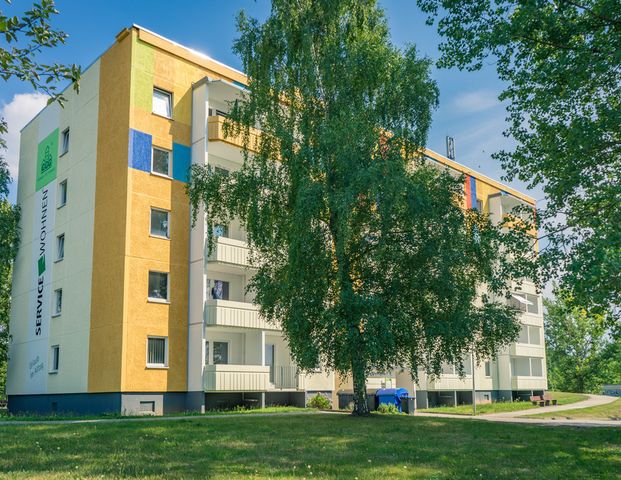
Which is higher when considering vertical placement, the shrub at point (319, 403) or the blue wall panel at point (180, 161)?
the blue wall panel at point (180, 161)

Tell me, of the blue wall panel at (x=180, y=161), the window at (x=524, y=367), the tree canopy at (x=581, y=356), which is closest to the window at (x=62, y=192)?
the blue wall panel at (x=180, y=161)

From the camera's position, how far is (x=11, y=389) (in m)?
32.3

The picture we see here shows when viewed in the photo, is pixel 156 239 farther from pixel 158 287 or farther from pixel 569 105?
pixel 569 105

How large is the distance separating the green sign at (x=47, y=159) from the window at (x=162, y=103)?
A: 23.9ft

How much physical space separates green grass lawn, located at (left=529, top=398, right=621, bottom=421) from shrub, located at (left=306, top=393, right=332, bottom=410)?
10291 mm

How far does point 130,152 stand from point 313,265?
1141 centimetres

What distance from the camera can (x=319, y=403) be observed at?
1164 inches

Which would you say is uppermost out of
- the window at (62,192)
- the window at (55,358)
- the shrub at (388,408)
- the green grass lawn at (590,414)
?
the window at (62,192)

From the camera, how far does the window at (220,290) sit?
1148 inches

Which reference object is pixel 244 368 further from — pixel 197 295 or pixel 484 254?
pixel 484 254

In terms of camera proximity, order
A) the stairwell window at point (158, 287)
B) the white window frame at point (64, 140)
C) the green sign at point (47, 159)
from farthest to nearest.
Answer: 1. the green sign at point (47, 159)
2. the white window frame at point (64, 140)
3. the stairwell window at point (158, 287)

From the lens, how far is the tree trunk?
723 inches

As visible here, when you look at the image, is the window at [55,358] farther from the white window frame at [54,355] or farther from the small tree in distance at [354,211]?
the small tree in distance at [354,211]

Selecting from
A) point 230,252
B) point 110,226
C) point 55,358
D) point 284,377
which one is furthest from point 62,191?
point 284,377
